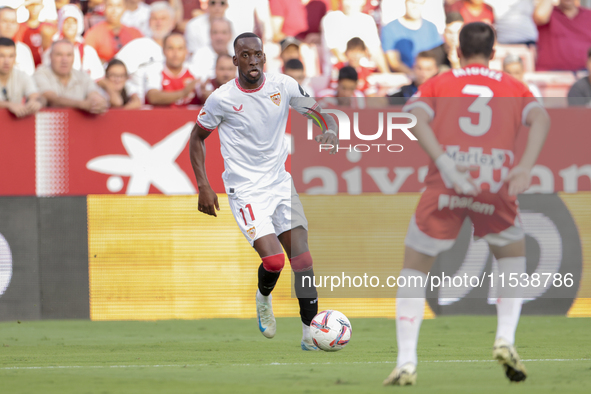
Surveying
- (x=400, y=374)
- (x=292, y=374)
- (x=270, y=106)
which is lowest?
(x=292, y=374)

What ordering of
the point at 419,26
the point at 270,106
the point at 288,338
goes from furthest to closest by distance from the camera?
the point at 419,26
the point at 288,338
the point at 270,106

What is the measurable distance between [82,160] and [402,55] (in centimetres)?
465

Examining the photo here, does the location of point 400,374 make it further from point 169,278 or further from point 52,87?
point 52,87

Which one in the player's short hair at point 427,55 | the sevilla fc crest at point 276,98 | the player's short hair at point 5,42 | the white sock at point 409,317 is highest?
the player's short hair at point 5,42

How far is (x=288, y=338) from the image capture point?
8016mm

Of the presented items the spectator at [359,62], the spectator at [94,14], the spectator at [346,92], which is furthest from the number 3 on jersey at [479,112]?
the spectator at [94,14]

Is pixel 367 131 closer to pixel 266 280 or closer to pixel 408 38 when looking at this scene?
pixel 408 38

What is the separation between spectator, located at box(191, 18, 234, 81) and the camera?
1055cm

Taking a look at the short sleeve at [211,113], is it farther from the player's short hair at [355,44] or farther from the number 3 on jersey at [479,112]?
the player's short hair at [355,44]

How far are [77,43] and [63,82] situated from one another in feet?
4.00

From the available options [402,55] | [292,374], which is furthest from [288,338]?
[402,55]

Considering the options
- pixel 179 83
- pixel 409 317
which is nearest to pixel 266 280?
pixel 409 317

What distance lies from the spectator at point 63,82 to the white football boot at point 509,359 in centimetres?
618

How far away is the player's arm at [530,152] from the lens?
4.50 m
